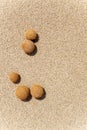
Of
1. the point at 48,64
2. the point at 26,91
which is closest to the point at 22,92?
the point at 26,91

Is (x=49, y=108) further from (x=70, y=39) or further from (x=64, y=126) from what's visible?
(x=70, y=39)

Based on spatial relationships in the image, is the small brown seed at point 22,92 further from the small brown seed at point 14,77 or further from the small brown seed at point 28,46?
the small brown seed at point 28,46

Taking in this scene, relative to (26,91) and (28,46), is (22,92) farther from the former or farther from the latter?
(28,46)

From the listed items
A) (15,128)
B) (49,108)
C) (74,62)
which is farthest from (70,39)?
(15,128)

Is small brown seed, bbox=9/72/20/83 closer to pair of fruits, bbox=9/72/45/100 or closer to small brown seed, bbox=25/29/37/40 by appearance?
pair of fruits, bbox=9/72/45/100

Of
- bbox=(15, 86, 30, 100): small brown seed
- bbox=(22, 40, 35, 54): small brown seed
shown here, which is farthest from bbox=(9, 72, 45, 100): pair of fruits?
bbox=(22, 40, 35, 54): small brown seed
